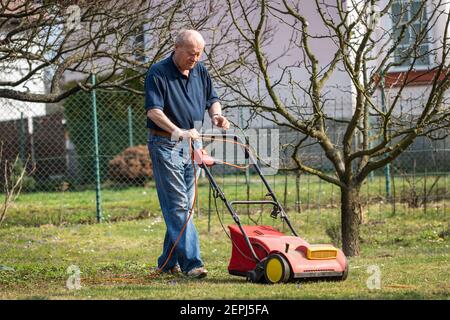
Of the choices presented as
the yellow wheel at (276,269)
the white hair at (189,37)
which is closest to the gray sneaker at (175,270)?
the yellow wheel at (276,269)

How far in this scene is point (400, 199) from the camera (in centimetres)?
1266

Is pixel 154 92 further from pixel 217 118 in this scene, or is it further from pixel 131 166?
pixel 131 166

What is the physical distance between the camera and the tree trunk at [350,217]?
8.76m

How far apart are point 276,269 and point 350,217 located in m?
2.69

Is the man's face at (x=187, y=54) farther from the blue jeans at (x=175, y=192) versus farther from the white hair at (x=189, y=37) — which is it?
the blue jeans at (x=175, y=192)

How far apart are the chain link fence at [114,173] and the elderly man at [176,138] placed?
543 centimetres

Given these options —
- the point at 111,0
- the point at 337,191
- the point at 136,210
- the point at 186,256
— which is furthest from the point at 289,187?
the point at 186,256

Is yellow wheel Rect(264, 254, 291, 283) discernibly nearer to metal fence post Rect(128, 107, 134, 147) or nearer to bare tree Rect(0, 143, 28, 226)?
bare tree Rect(0, 143, 28, 226)

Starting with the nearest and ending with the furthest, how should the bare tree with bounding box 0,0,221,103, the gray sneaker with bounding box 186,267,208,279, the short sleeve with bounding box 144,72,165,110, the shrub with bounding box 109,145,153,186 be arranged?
the short sleeve with bounding box 144,72,165,110 → the gray sneaker with bounding box 186,267,208,279 → the bare tree with bounding box 0,0,221,103 → the shrub with bounding box 109,145,153,186

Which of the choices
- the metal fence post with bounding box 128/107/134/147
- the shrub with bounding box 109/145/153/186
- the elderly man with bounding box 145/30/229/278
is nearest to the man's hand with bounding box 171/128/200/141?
the elderly man with bounding box 145/30/229/278

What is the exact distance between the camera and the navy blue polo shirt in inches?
274
